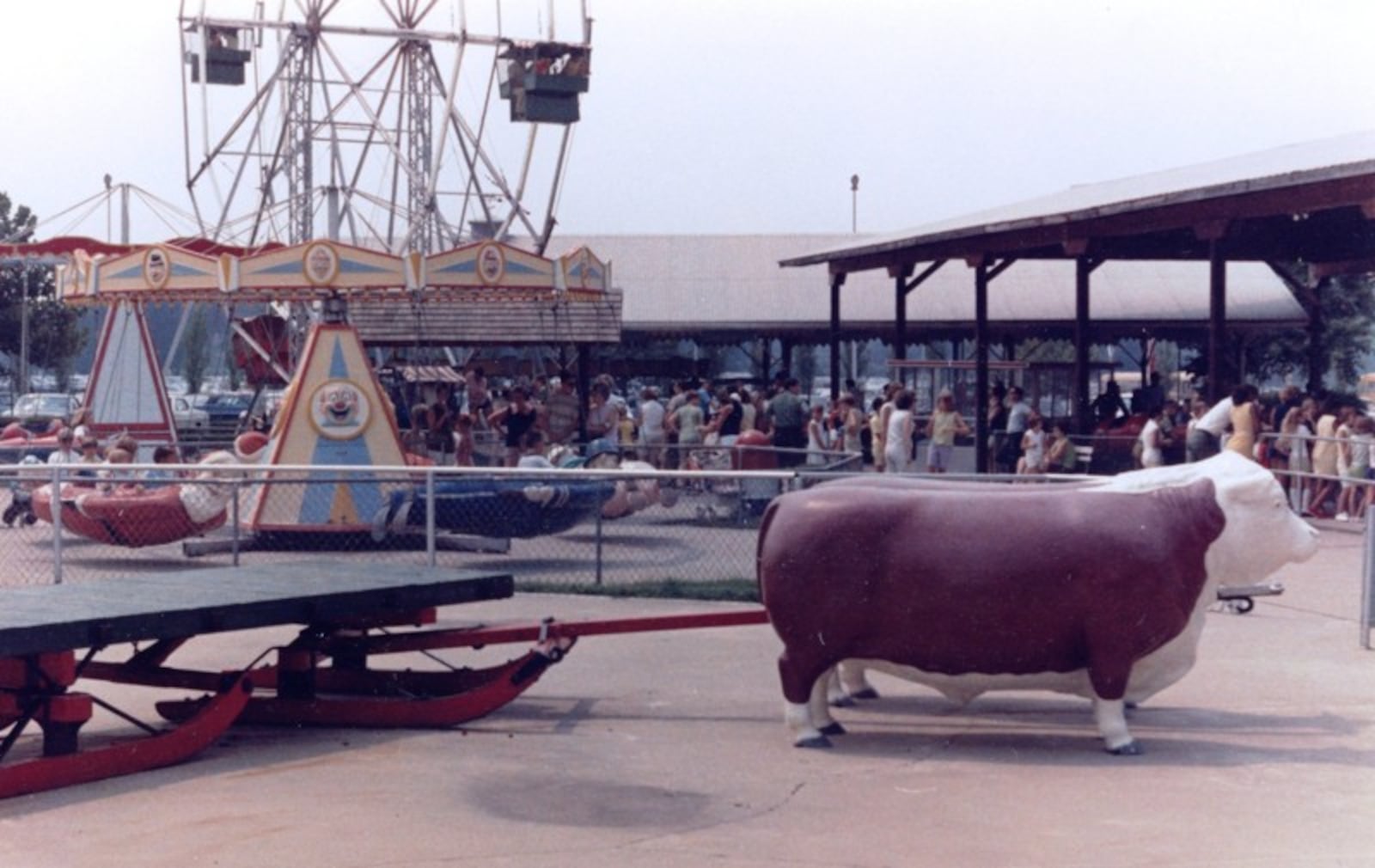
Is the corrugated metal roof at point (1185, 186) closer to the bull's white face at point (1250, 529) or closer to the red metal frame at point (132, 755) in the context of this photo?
the bull's white face at point (1250, 529)

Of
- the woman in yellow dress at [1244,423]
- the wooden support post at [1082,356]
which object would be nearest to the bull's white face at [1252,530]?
the woman in yellow dress at [1244,423]

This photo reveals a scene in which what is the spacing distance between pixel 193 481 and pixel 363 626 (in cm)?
485

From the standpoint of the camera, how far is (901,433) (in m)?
21.0

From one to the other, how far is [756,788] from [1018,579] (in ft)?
5.39

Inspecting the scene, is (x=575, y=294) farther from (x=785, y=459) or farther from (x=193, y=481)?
(x=193, y=481)

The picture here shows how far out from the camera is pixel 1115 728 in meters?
8.30

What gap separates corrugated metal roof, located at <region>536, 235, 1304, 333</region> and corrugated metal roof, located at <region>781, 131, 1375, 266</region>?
6.41 meters

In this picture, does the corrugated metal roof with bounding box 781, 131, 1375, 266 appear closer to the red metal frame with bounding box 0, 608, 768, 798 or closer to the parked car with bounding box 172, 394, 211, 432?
the red metal frame with bounding box 0, 608, 768, 798

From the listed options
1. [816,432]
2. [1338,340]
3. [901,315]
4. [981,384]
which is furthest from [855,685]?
[1338,340]

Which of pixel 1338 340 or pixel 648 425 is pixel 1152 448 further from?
pixel 1338 340

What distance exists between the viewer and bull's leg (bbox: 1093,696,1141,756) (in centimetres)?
830

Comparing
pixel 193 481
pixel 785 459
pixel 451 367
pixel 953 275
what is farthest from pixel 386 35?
pixel 193 481

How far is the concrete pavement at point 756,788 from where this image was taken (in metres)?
6.70

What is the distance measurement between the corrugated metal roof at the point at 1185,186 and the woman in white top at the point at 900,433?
10.8 ft
